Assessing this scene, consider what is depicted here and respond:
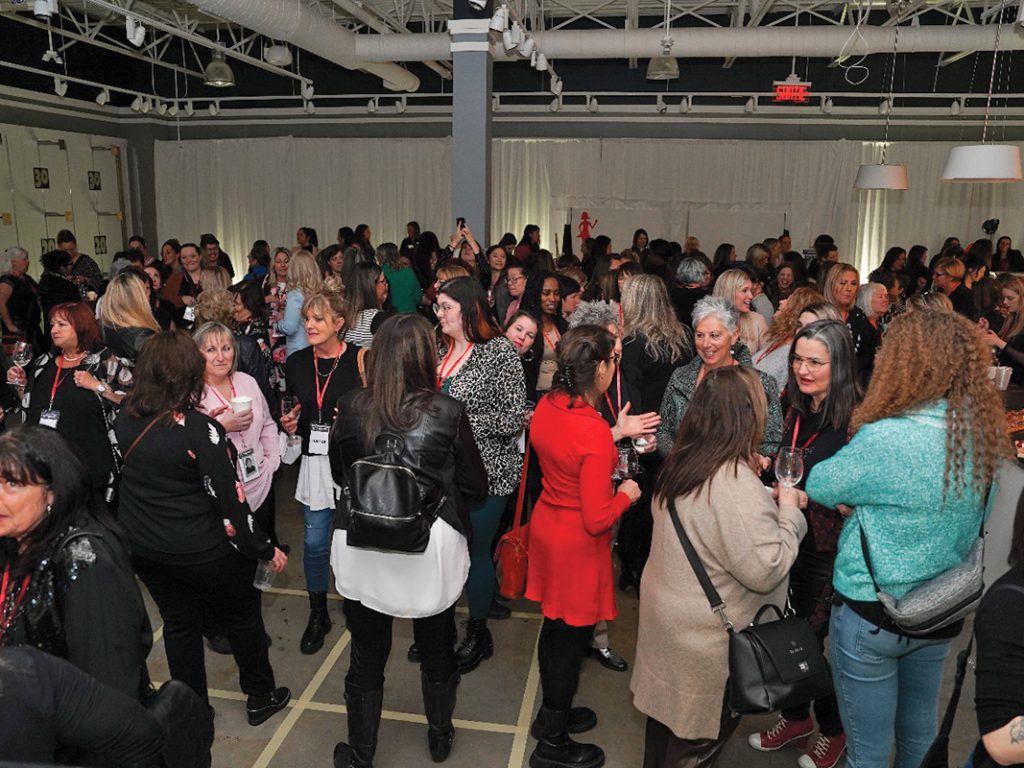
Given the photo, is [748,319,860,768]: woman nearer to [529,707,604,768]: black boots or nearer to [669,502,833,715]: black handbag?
[669,502,833,715]: black handbag

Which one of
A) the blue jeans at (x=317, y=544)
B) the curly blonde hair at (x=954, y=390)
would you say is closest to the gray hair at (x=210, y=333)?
the blue jeans at (x=317, y=544)

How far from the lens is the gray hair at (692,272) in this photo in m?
5.44

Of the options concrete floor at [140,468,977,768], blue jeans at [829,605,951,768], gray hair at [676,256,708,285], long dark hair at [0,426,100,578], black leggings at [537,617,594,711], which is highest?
gray hair at [676,256,708,285]

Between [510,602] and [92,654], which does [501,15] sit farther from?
[92,654]

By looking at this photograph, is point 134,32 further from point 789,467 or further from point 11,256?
point 789,467

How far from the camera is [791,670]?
2.11 meters

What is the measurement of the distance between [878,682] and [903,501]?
21.2 inches

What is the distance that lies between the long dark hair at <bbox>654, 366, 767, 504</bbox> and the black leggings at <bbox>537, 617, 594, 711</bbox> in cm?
78

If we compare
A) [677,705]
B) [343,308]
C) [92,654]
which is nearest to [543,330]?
[343,308]

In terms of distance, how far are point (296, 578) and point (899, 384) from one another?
3.39 metres

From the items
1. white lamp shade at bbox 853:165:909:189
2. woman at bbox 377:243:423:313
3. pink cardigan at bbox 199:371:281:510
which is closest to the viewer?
pink cardigan at bbox 199:371:281:510

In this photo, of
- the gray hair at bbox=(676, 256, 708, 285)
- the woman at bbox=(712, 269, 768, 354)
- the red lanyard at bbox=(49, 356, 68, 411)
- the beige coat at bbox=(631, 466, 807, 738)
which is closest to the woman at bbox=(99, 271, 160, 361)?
the red lanyard at bbox=(49, 356, 68, 411)

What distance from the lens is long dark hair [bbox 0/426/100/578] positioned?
1.64 m

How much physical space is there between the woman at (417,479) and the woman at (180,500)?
1.29 ft
